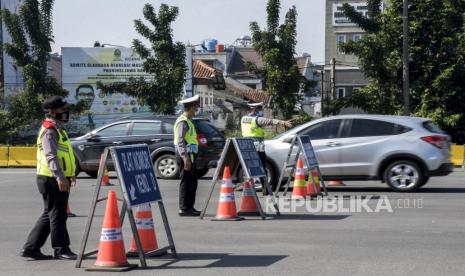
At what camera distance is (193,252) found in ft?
Result: 30.7

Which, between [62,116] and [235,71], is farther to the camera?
[235,71]

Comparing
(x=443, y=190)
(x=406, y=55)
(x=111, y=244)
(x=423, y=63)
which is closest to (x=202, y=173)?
(x=443, y=190)

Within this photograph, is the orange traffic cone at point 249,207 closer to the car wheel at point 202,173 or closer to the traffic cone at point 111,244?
the traffic cone at point 111,244

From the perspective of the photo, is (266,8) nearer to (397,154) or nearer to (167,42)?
(167,42)

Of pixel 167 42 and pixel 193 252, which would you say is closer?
pixel 193 252

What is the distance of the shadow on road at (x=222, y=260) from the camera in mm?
8500

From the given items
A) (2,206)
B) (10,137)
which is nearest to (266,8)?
(10,137)

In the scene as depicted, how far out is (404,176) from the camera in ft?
52.5

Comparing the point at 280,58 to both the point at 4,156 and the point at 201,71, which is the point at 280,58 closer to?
the point at 4,156

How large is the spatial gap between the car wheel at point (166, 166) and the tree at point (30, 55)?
1815cm

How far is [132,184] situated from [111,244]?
68 cm

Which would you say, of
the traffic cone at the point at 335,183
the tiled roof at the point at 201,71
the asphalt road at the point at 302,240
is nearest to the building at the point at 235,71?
the tiled roof at the point at 201,71

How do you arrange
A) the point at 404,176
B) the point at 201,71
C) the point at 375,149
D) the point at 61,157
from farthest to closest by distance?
the point at 201,71 < the point at 375,149 < the point at 404,176 < the point at 61,157

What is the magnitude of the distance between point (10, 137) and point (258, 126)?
75.6 feet
